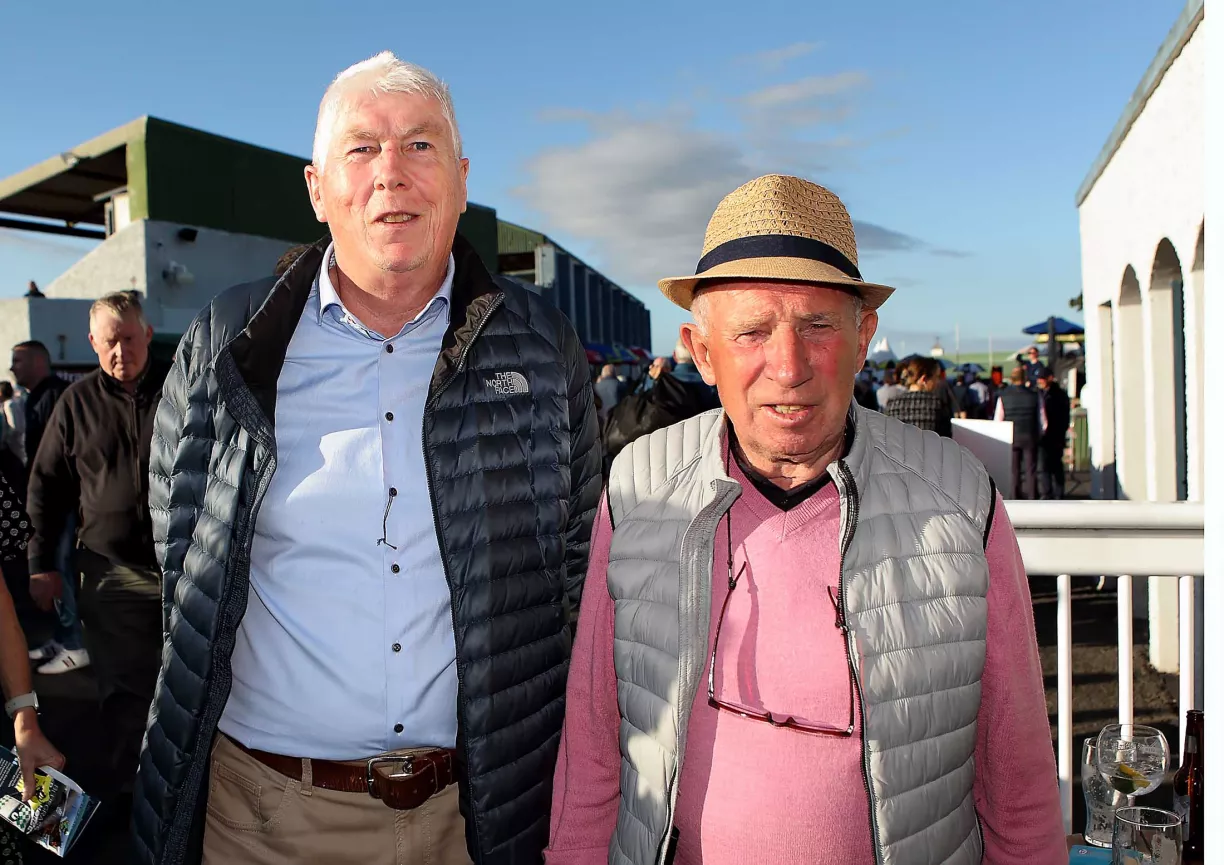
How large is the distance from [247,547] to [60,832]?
104cm

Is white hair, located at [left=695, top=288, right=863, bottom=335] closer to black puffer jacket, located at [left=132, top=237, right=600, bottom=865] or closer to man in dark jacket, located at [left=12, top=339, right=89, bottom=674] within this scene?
black puffer jacket, located at [left=132, top=237, right=600, bottom=865]

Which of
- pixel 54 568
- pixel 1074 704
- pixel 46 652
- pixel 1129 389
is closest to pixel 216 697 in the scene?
pixel 54 568

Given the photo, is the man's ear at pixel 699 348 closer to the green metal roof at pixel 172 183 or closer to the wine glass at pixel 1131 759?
the wine glass at pixel 1131 759

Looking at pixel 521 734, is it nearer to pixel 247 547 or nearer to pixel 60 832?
pixel 247 547

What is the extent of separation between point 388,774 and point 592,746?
0.46 metres

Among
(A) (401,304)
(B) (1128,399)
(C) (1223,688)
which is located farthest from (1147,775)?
(B) (1128,399)

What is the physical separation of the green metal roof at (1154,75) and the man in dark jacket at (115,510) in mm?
5937

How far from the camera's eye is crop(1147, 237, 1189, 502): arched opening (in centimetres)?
691

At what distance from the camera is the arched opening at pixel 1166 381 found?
6914mm

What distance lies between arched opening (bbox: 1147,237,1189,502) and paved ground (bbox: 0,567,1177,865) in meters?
1.29

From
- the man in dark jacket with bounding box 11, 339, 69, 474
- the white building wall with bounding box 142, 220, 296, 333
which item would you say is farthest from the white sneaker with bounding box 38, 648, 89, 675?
the white building wall with bounding box 142, 220, 296, 333

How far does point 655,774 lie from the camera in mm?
1719

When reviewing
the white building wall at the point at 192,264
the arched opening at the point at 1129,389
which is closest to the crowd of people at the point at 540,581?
the arched opening at the point at 1129,389

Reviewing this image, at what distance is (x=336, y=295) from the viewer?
86.5 inches
